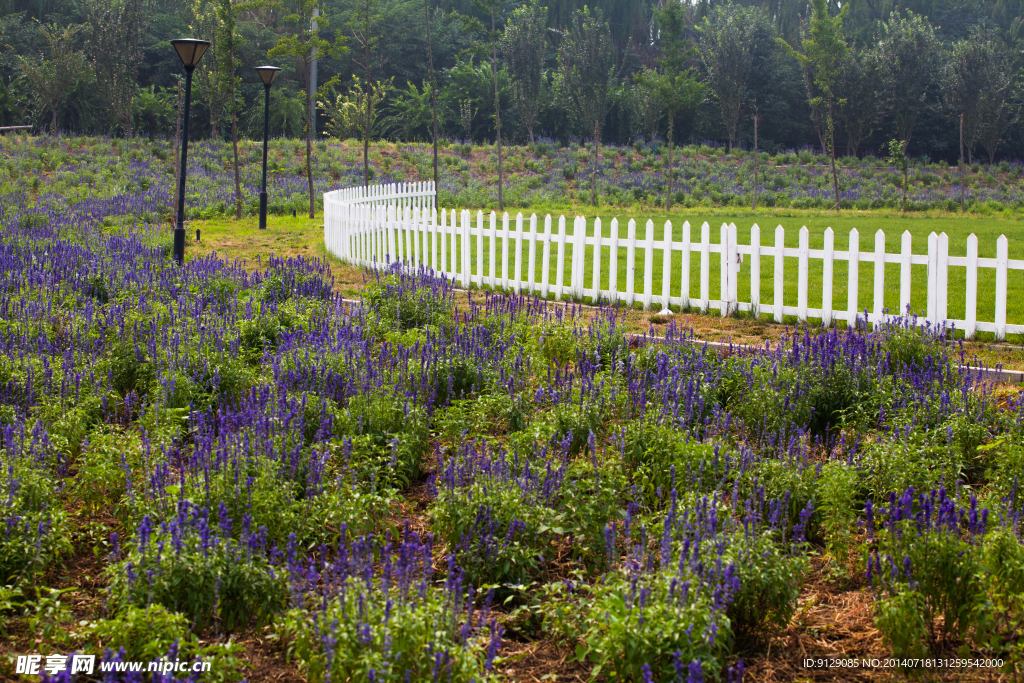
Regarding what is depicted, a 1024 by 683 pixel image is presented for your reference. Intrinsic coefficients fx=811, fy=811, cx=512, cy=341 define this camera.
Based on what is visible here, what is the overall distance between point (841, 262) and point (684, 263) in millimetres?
6401

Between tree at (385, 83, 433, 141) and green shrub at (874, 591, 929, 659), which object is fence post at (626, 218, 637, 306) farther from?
tree at (385, 83, 433, 141)

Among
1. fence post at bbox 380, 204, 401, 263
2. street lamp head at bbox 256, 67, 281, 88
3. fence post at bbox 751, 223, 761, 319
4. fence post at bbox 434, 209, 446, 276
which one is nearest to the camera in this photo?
fence post at bbox 751, 223, 761, 319

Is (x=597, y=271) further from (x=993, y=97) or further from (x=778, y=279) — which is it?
(x=993, y=97)

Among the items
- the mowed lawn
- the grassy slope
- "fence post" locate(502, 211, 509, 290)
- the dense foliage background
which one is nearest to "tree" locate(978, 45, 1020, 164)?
the dense foliage background

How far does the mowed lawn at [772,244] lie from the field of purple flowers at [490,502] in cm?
395

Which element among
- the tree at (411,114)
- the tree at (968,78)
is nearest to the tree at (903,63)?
the tree at (968,78)

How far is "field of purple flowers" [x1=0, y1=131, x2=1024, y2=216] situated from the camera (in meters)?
22.6

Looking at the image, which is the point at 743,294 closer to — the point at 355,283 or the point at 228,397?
the point at 355,283

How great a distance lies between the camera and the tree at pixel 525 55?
35.6 metres

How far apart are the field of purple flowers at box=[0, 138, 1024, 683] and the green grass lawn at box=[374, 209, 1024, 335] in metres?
3.73

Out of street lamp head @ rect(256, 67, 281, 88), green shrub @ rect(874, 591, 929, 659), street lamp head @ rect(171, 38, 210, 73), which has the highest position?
street lamp head @ rect(256, 67, 281, 88)

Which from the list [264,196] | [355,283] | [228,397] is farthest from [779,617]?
[264,196]

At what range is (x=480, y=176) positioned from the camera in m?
31.6

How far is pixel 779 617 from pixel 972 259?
595 cm
